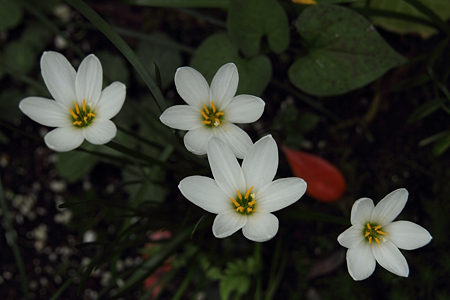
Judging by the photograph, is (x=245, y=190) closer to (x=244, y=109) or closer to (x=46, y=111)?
(x=244, y=109)

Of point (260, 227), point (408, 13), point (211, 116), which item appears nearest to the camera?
point (260, 227)

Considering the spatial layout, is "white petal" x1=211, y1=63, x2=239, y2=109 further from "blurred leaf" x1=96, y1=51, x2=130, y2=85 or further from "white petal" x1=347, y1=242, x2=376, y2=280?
"blurred leaf" x1=96, y1=51, x2=130, y2=85

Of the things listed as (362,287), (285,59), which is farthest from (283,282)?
(285,59)

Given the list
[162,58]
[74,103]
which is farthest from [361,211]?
[162,58]

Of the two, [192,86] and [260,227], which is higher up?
[192,86]

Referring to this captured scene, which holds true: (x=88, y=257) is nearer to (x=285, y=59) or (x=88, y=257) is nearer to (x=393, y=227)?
(x=285, y=59)

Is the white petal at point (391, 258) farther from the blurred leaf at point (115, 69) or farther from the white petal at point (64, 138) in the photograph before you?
the blurred leaf at point (115, 69)
